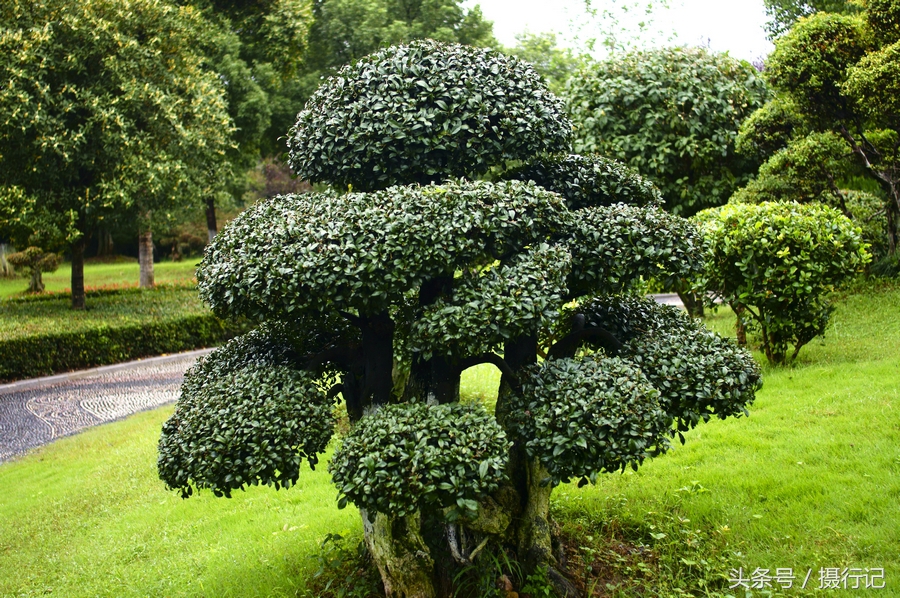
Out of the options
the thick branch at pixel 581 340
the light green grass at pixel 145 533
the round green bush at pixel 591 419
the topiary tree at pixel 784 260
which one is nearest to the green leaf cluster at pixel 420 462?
the round green bush at pixel 591 419

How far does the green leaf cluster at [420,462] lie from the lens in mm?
3936

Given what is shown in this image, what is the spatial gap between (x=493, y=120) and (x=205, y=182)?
17.8 m

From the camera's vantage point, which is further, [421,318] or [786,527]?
[786,527]

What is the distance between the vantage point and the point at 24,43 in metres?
15.5

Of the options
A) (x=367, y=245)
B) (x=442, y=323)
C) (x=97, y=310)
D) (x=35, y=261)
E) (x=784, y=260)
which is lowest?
(x=97, y=310)

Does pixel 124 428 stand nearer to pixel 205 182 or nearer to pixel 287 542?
pixel 287 542

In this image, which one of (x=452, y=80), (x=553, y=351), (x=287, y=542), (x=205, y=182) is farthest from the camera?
(x=205, y=182)

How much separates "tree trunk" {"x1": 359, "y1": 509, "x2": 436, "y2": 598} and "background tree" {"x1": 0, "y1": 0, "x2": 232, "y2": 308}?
46.6 ft

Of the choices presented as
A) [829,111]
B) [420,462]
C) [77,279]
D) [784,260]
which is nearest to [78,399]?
[77,279]

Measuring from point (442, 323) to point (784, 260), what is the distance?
19.9ft

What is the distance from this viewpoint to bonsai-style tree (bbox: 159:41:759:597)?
4160 mm

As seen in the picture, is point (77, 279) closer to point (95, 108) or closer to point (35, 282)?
point (95, 108)

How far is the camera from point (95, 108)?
53.8 feet

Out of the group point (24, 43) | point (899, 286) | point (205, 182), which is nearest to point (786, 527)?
point (899, 286)
